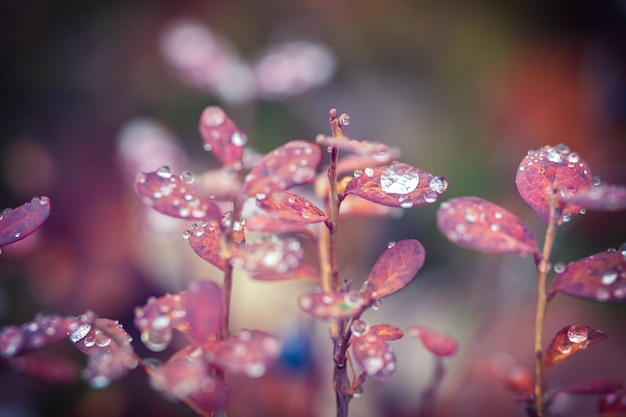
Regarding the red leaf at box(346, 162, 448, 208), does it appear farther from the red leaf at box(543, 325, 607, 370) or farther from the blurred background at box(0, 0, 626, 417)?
the blurred background at box(0, 0, 626, 417)

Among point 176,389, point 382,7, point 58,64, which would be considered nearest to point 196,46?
point 58,64

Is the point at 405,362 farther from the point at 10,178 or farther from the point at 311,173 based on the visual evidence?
the point at 10,178

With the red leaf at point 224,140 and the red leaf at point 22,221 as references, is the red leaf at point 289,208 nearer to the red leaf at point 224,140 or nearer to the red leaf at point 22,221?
the red leaf at point 224,140

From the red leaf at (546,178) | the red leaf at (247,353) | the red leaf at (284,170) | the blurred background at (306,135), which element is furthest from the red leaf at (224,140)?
the blurred background at (306,135)

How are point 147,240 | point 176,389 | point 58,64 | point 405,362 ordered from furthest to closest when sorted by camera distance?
point 58,64
point 147,240
point 405,362
point 176,389

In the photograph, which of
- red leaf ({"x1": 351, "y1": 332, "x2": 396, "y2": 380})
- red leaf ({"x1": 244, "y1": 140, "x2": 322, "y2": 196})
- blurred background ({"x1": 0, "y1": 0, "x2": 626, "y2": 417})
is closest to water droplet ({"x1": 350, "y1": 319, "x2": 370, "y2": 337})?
red leaf ({"x1": 351, "y1": 332, "x2": 396, "y2": 380})

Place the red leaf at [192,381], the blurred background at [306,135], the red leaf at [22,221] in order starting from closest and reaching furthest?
the red leaf at [192,381]
the red leaf at [22,221]
the blurred background at [306,135]

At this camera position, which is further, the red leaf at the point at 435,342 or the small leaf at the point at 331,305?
the red leaf at the point at 435,342
